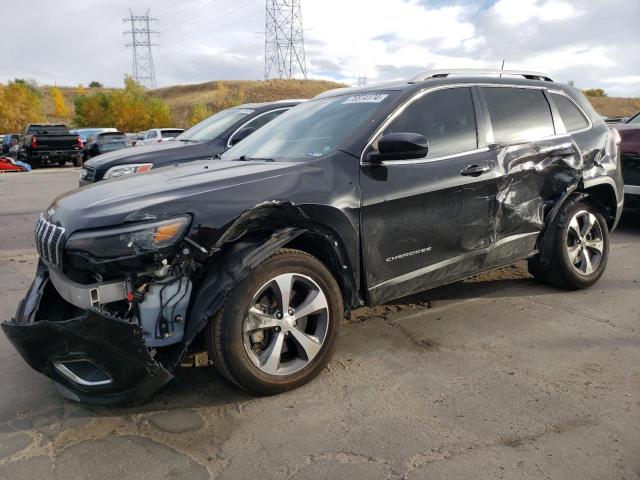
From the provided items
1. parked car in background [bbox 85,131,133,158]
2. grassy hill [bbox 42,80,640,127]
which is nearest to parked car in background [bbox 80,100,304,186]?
parked car in background [bbox 85,131,133,158]

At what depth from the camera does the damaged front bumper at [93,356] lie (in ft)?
8.19

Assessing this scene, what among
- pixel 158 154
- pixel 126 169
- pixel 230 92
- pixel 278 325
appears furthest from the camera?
pixel 230 92

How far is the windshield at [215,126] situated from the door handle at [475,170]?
441 centimetres

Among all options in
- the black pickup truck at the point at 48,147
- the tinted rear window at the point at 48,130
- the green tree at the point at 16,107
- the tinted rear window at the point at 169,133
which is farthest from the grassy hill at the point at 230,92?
the tinted rear window at the point at 169,133

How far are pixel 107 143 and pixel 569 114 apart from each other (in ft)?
68.6

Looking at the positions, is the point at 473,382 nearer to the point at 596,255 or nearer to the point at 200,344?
the point at 200,344

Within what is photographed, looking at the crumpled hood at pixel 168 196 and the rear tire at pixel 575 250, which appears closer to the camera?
the crumpled hood at pixel 168 196

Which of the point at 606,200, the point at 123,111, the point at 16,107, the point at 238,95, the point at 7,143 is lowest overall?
the point at 606,200

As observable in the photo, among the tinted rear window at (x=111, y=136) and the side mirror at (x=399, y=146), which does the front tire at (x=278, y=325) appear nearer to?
the side mirror at (x=399, y=146)

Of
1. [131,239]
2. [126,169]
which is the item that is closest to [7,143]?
[126,169]

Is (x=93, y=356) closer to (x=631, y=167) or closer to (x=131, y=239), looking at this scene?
(x=131, y=239)

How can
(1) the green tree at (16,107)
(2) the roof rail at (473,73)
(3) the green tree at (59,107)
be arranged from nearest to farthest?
(2) the roof rail at (473,73)
(1) the green tree at (16,107)
(3) the green tree at (59,107)

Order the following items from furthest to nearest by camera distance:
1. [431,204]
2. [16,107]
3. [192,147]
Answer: [16,107] < [192,147] < [431,204]

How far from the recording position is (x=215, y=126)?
7.75 m
